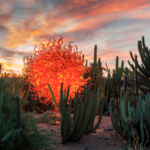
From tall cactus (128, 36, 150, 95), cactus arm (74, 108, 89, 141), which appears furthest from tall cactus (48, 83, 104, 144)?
tall cactus (128, 36, 150, 95)

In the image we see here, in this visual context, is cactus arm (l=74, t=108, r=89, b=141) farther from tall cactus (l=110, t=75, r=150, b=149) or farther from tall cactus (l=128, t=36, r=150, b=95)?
tall cactus (l=128, t=36, r=150, b=95)

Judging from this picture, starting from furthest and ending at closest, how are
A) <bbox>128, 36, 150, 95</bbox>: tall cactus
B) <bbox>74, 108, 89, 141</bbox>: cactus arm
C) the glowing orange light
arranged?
<bbox>128, 36, 150, 95</bbox>: tall cactus, the glowing orange light, <bbox>74, 108, 89, 141</bbox>: cactus arm

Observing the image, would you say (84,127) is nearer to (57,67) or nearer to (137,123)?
(137,123)

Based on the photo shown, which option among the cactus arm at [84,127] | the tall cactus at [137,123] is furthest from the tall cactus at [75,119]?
the tall cactus at [137,123]

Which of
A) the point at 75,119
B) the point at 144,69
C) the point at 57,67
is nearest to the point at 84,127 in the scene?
the point at 75,119

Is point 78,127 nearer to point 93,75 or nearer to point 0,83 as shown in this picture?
point 0,83

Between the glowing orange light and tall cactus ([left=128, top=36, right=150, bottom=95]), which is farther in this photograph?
tall cactus ([left=128, top=36, right=150, bottom=95])

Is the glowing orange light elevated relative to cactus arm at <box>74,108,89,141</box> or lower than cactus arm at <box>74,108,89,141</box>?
elevated

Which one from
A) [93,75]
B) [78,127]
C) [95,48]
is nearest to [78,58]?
[93,75]

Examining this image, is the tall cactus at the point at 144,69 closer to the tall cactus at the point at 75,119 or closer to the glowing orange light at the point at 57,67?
the glowing orange light at the point at 57,67

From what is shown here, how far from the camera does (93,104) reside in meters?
4.39

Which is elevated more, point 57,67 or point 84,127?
point 57,67

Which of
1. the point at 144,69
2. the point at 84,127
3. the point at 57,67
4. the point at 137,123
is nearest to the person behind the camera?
the point at 84,127

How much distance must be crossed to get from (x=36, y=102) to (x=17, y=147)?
6.26 meters
